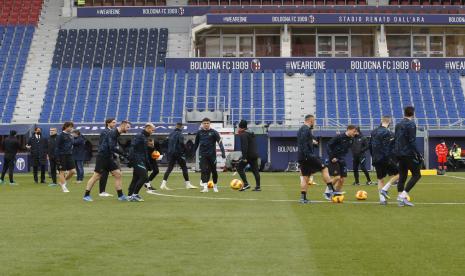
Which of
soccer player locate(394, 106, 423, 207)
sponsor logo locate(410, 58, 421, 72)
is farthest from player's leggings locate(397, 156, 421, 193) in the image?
sponsor logo locate(410, 58, 421, 72)

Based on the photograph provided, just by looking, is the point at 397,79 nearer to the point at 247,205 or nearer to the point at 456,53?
the point at 456,53

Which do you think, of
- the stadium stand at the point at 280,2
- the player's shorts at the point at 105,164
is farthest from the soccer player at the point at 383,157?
the stadium stand at the point at 280,2

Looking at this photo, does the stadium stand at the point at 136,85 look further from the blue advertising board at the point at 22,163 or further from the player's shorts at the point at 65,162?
the player's shorts at the point at 65,162

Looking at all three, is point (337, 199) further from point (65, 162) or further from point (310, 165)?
point (65, 162)

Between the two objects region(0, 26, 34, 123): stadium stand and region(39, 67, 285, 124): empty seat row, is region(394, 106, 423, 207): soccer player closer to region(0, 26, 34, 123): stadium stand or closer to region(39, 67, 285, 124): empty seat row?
region(39, 67, 285, 124): empty seat row

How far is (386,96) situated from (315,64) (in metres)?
5.70

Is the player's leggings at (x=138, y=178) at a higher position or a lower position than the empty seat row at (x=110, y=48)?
lower

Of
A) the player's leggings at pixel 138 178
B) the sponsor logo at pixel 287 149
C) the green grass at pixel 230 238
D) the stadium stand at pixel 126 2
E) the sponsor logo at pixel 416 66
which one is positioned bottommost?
the green grass at pixel 230 238

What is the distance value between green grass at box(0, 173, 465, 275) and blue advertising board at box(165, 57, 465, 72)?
37120mm

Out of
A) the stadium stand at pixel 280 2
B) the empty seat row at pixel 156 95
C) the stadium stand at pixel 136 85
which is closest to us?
the empty seat row at pixel 156 95

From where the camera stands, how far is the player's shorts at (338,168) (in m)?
19.2

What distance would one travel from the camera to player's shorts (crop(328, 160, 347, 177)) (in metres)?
19.2

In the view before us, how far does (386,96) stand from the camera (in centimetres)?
5216

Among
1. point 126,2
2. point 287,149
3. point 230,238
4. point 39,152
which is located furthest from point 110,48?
point 230,238
